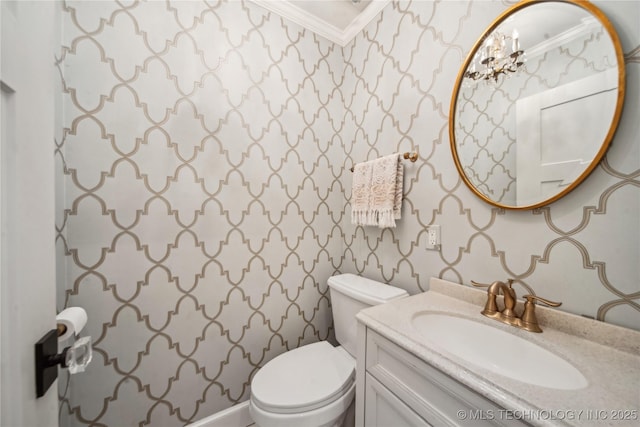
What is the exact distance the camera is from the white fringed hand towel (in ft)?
3.91

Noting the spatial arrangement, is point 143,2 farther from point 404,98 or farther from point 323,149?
point 404,98

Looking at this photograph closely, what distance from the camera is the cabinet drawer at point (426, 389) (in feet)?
1.62

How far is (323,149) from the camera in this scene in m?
1.56

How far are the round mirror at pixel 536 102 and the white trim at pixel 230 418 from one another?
1.58 metres

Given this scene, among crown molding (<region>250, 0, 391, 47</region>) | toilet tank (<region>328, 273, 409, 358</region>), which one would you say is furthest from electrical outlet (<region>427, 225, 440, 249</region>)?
crown molding (<region>250, 0, 391, 47</region>)

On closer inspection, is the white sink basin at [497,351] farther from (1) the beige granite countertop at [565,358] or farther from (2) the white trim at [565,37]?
(2) the white trim at [565,37]

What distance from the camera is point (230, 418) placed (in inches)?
47.1

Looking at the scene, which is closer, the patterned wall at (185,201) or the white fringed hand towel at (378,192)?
the patterned wall at (185,201)

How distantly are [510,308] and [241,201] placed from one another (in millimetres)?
1250

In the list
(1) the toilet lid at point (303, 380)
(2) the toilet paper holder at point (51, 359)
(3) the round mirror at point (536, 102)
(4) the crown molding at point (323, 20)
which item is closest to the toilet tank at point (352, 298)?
(1) the toilet lid at point (303, 380)

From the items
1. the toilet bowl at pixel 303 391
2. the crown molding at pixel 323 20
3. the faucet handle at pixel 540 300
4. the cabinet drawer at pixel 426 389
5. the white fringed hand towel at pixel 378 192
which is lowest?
the toilet bowl at pixel 303 391

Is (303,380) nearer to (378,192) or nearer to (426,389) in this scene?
(426,389)

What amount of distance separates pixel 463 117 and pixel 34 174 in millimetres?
1286

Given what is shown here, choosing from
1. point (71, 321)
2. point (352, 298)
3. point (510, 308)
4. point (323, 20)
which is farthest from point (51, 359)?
point (323, 20)
